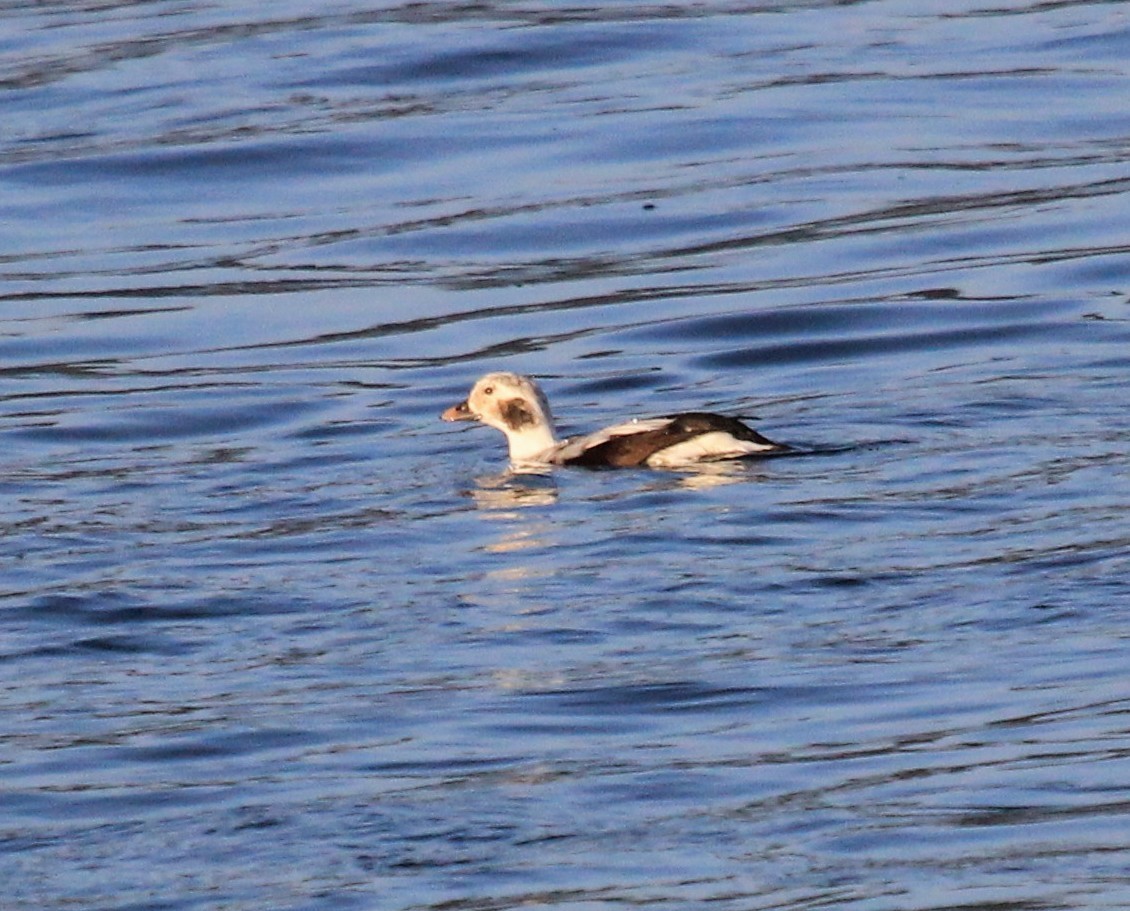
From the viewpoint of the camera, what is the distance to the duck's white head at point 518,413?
47.0ft

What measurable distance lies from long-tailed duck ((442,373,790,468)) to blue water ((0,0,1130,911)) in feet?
0.65

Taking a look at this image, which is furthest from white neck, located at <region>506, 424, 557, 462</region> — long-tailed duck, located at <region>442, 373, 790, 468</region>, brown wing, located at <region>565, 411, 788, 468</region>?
brown wing, located at <region>565, 411, 788, 468</region>

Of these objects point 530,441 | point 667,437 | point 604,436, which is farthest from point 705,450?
point 530,441

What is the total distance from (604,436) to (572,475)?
0.24 m

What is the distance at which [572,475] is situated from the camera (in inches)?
542

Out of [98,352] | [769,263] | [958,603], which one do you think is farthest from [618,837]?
[769,263]

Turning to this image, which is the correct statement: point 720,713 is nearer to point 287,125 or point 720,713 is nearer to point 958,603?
point 958,603

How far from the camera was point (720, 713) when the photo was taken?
8.90 meters

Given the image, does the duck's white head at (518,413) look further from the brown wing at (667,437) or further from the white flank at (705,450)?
the white flank at (705,450)

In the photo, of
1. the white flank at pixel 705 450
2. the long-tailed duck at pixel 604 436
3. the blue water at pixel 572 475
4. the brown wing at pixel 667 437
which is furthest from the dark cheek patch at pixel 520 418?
the white flank at pixel 705 450

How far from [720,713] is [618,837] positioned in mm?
1403

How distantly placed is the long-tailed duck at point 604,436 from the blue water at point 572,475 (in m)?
0.20

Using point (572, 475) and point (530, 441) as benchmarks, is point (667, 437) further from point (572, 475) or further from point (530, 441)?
point (530, 441)

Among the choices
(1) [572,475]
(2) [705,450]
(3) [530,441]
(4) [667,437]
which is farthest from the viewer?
(3) [530,441]
